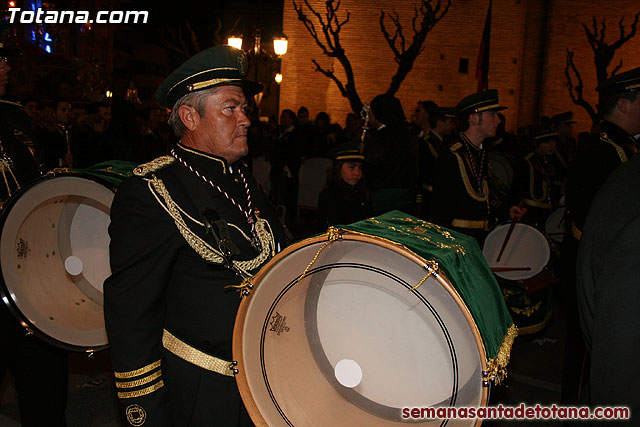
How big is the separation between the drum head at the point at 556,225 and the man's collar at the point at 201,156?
5.08 meters

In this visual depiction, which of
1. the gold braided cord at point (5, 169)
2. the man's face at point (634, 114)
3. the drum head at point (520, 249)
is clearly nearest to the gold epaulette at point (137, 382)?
the gold braided cord at point (5, 169)

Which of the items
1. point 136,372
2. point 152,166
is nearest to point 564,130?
point 152,166

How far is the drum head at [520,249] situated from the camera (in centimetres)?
491

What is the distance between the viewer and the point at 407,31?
25.0 m

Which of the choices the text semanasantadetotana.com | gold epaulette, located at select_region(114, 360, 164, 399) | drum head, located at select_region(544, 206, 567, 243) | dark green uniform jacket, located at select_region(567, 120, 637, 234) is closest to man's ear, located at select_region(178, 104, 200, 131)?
gold epaulette, located at select_region(114, 360, 164, 399)

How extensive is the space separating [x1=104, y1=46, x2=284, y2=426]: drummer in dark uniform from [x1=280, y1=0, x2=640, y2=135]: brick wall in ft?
76.9

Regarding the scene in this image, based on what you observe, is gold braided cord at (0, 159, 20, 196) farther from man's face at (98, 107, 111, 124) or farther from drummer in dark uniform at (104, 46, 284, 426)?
man's face at (98, 107, 111, 124)

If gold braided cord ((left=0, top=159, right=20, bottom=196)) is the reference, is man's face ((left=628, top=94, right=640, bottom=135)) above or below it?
above

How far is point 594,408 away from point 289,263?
858 millimetres

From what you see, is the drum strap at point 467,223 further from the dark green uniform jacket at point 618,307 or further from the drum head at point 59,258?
the dark green uniform jacket at point 618,307

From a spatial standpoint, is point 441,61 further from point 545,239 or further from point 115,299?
point 115,299

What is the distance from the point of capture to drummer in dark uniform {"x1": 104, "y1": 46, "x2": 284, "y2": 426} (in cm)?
182

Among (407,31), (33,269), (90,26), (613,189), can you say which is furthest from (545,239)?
(90,26)

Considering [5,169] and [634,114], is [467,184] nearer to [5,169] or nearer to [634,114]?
[634,114]
